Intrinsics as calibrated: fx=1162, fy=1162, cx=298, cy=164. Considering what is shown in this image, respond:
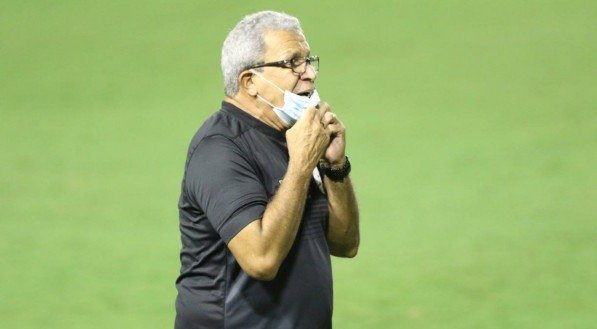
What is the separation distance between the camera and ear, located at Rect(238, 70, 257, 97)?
351cm

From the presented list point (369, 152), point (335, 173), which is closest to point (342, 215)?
point (335, 173)

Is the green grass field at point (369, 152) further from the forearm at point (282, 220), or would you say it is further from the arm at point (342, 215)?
the forearm at point (282, 220)

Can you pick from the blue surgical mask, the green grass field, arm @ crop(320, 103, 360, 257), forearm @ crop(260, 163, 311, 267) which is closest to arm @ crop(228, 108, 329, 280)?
forearm @ crop(260, 163, 311, 267)

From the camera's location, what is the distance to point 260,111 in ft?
11.5

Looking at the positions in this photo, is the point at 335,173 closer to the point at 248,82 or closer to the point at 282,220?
the point at 248,82

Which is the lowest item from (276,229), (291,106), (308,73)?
(276,229)

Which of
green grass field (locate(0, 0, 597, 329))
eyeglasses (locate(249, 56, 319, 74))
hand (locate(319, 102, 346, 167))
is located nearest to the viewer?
eyeglasses (locate(249, 56, 319, 74))

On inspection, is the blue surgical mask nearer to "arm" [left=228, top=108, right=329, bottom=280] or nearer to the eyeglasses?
the eyeglasses

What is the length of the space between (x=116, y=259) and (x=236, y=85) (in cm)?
331

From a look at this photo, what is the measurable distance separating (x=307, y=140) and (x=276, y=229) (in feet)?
1.02

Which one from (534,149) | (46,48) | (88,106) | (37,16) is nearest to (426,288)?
(534,149)

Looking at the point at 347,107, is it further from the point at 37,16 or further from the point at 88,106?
the point at 37,16

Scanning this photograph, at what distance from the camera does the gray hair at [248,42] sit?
3.49 meters

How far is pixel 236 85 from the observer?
353cm
